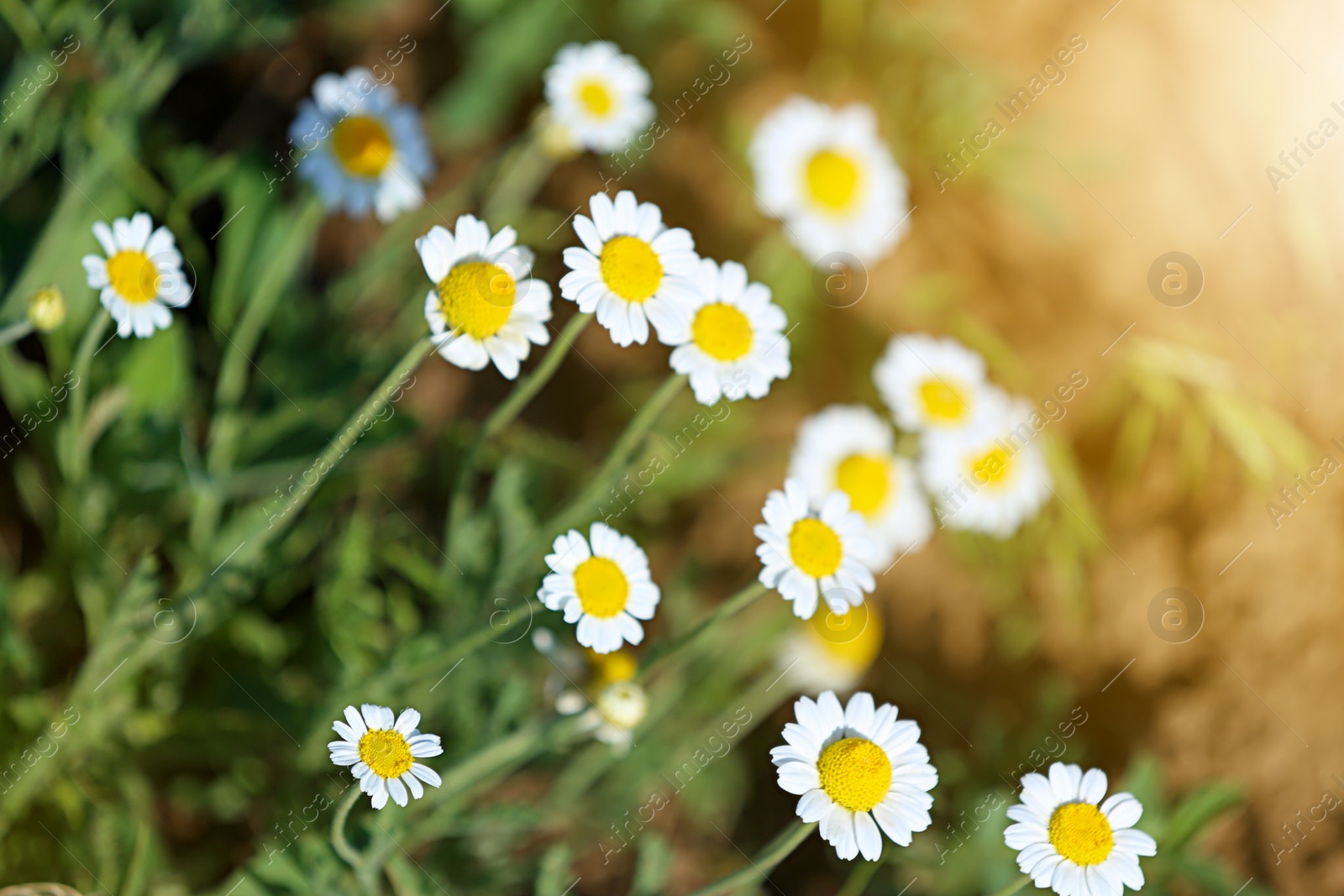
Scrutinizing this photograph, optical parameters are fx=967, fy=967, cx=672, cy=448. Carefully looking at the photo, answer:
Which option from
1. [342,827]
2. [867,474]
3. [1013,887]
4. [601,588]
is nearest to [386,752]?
[342,827]

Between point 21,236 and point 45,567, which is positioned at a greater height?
point 21,236

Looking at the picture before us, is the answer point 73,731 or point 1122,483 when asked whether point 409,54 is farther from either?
point 1122,483

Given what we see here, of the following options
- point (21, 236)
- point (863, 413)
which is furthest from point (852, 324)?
point (21, 236)

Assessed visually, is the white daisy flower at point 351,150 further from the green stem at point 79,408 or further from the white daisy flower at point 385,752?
the white daisy flower at point 385,752

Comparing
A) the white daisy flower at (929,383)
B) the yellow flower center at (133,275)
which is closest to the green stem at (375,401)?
the yellow flower center at (133,275)

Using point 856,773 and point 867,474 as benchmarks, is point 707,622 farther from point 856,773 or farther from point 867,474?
point 867,474
